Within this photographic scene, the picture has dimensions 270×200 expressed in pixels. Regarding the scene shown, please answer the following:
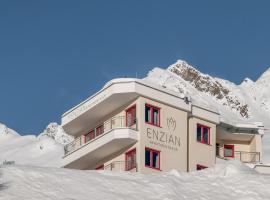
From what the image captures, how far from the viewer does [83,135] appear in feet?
265

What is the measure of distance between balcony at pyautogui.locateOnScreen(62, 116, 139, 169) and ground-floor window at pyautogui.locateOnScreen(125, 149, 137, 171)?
55cm

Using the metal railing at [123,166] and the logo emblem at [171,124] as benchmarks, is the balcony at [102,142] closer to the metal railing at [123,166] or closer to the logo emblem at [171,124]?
the metal railing at [123,166]

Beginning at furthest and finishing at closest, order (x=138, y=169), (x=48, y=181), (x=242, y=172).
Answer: (x=138, y=169) → (x=242, y=172) → (x=48, y=181)

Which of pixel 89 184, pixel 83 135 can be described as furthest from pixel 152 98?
pixel 89 184

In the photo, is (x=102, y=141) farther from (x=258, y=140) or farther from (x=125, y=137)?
(x=258, y=140)

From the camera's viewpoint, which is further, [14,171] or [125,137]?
[125,137]

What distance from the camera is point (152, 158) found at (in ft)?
237

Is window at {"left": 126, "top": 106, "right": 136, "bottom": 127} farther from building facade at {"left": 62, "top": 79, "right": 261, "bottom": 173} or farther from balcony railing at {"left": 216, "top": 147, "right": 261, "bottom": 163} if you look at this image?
balcony railing at {"left": 216, "top": 147, "right": 261, "bottom": 163}

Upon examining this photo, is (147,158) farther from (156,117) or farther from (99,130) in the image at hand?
(99,130)

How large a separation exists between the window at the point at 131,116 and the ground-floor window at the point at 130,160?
194 centimetres

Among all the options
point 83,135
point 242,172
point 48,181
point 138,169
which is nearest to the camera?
point 48,181

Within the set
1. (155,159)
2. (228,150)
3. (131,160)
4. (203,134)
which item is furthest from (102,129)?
(228,150)

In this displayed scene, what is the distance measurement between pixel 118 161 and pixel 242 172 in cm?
1194

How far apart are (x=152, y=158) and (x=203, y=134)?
6.31 m
